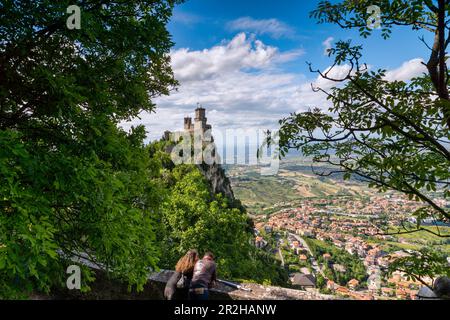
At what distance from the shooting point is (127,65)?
18.9 feet

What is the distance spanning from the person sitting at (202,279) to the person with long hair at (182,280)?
34 centimetres

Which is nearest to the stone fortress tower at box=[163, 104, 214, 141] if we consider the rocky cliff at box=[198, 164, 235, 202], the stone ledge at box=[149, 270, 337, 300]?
the rocky cliff at box=[198, 164, 235, 202]

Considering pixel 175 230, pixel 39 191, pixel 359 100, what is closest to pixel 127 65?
pixel 39 191

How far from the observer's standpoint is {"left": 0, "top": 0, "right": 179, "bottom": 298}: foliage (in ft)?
10.7

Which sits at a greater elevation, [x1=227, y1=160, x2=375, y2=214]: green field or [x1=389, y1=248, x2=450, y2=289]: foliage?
[x1=389, y1=248, x2=450, y2=289]: foliage

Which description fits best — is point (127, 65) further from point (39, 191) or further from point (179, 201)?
point (179, 201)

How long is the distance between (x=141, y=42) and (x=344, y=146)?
435 cm

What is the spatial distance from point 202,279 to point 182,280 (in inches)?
22.1

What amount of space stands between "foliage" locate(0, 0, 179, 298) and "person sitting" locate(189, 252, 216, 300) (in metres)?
1.31

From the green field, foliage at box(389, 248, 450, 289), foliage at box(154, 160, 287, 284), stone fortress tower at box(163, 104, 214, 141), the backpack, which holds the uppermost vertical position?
stone fortress tower at box(163, 104, 214, 141)

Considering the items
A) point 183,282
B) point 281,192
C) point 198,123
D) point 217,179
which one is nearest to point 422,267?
point 183,282

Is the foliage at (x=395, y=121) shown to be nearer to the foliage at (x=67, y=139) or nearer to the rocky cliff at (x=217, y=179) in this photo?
the foliage at (x=67, y=139)

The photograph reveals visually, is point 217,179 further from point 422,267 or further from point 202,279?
point 422,267

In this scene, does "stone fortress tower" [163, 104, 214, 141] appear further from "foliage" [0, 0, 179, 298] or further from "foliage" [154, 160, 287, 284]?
"foliage" [0, 0, 179, 298]
